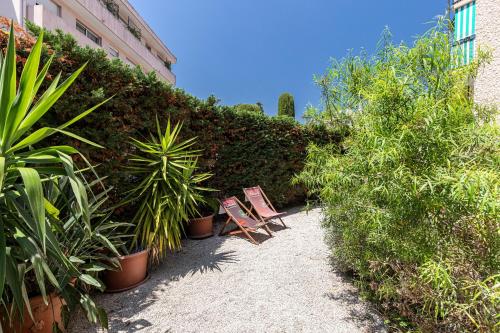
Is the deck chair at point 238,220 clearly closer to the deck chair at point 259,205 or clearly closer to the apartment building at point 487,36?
the deck chair at point 259,205

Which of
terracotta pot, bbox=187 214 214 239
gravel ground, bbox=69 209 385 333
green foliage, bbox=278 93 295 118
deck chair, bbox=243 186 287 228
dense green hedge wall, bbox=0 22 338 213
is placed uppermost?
green foliage, bbox=278 93 295 118

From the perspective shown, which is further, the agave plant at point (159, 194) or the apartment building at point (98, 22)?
the apartment building at point (98, 22)

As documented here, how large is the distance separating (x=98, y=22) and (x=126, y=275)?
1698cm

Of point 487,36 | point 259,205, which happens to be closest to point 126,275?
point 259,205

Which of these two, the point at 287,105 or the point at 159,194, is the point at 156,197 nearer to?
the point at 159,194

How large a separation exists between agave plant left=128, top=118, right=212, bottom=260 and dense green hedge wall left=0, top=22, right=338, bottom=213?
25 cm

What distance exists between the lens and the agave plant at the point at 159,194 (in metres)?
3.78

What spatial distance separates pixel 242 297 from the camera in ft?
10.2

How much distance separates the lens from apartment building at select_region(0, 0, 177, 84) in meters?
10.6

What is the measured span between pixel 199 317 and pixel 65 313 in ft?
4.16

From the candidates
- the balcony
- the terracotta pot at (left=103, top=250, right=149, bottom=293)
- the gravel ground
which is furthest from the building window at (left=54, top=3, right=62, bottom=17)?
the terracotta pot at (left=103, top=250, right=149, bottom=293)

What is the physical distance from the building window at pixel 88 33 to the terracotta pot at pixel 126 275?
16535mm

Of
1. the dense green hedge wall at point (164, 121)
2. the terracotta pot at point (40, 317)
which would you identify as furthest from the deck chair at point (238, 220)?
the terracotta pot at point (40, 317)

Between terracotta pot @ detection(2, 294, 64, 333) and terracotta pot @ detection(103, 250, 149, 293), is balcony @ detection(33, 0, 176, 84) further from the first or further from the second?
terracotta pot @ detection(2, 294, 64, 333)
